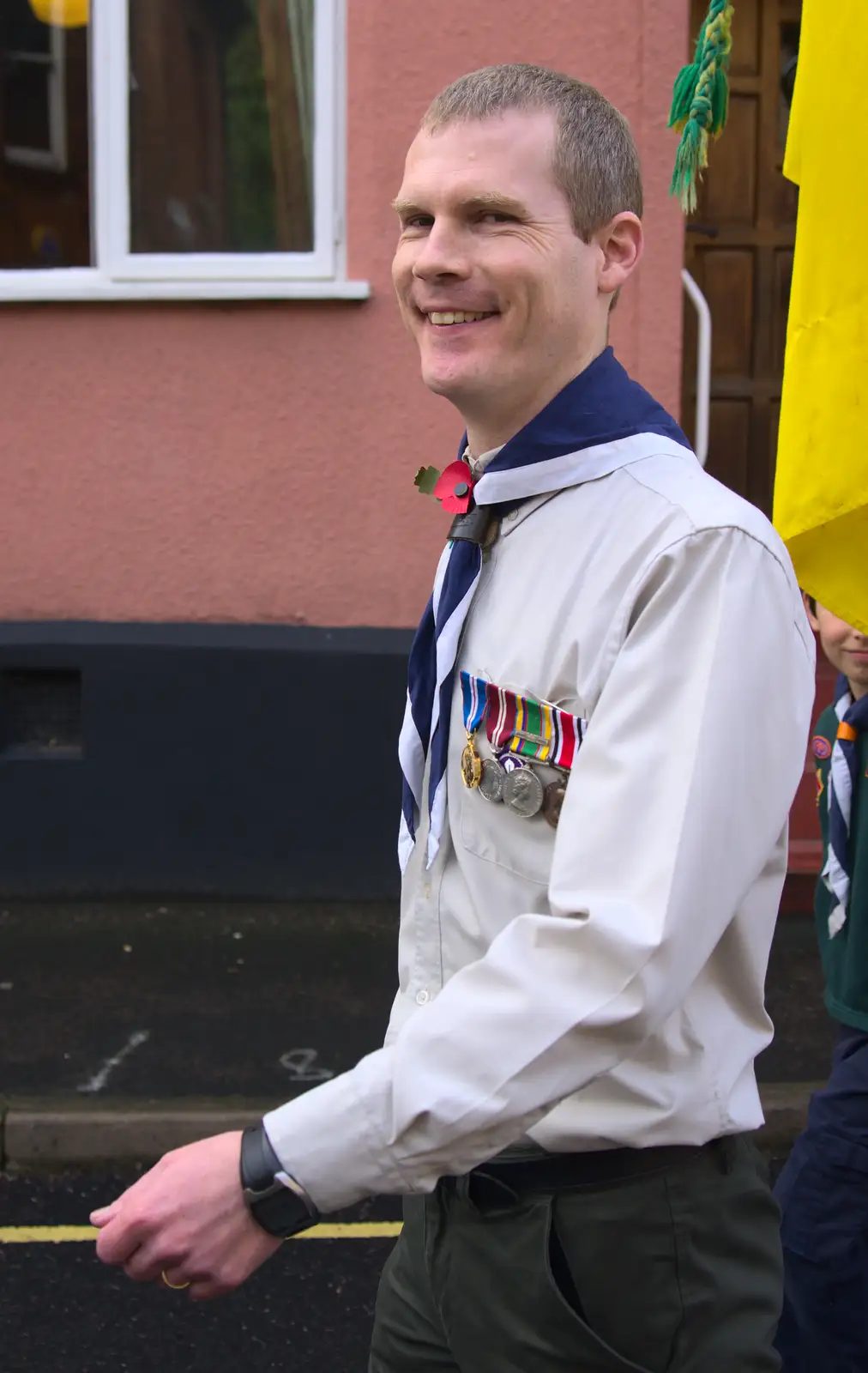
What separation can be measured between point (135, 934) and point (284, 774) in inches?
33.5

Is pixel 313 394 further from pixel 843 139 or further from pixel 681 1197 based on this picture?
pixel 681 1197

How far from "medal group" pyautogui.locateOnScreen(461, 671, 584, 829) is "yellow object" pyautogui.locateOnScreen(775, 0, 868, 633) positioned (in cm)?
67

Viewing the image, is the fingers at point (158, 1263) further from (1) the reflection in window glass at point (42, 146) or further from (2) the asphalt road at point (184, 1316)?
(1) the reflection in window glass at point (42, 146)

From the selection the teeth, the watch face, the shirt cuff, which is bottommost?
the watch face

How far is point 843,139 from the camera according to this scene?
2.06 meters

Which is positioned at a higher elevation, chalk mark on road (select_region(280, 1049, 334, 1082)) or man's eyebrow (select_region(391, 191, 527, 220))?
man's eyebrow (select_region(391, 191, 527, 220))

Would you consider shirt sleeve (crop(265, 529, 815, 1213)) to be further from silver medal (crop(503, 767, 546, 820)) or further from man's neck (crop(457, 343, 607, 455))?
man's neck (crop(457, 343, 607, 455))

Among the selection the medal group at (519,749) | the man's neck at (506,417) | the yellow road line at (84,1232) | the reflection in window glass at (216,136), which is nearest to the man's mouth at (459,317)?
the man's neck at (506,417)

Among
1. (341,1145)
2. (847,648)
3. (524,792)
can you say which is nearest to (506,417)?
(524,792)

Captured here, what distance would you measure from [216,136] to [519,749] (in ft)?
17.5

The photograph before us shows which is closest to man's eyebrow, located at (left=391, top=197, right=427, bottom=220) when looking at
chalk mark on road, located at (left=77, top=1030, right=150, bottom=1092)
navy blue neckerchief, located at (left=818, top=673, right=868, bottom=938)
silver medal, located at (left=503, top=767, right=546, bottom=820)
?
silver medal, located at (left=503, top=767, right=546, bottom=820)

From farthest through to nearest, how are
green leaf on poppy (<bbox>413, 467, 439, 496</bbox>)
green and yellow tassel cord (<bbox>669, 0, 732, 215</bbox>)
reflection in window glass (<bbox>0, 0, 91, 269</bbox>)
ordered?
reflection in window glass (<bbox>0, 0, 91, 269</bbox>), green and yellow tassel cord (<bbox>669, 0, 732, 215</bbox>), green leaf on poppy (<bbox>413, 467, 439, 496</bbox>)

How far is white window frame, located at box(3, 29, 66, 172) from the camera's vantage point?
6285mm

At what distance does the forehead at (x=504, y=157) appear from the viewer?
5.27ft
